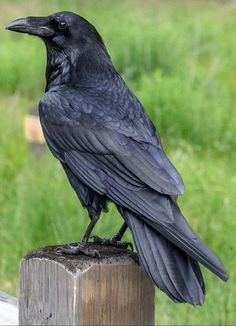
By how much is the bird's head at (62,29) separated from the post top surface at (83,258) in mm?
857

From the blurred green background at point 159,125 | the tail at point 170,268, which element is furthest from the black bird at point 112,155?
the blurred green background at point 159,125

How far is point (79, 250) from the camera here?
2574 mm

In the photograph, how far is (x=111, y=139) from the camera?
9.33 ft

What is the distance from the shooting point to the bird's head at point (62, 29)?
10.4 feet

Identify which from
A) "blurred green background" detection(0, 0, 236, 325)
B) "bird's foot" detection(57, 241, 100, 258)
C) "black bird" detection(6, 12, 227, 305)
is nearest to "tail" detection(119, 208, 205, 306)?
"black bird" detection(6, 12, 227, 305)

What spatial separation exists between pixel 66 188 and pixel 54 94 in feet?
5.87

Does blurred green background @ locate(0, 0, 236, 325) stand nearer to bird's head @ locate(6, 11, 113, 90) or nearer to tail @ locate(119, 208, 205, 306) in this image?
bird's head @ locate(6, 11, 113, 90)

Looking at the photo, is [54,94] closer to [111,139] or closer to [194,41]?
[111,139]

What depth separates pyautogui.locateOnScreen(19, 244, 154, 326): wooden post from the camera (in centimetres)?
212

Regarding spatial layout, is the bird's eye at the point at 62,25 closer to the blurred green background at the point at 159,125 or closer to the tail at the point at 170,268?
the tail at the point at 170,268

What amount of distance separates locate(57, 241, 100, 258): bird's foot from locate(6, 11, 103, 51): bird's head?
801 mm

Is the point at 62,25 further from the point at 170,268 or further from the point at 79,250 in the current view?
the point at 170,268

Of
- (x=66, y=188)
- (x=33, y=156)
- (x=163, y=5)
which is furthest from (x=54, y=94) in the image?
(x=163, y=5)

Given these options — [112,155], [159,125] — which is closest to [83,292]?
[112,155]
